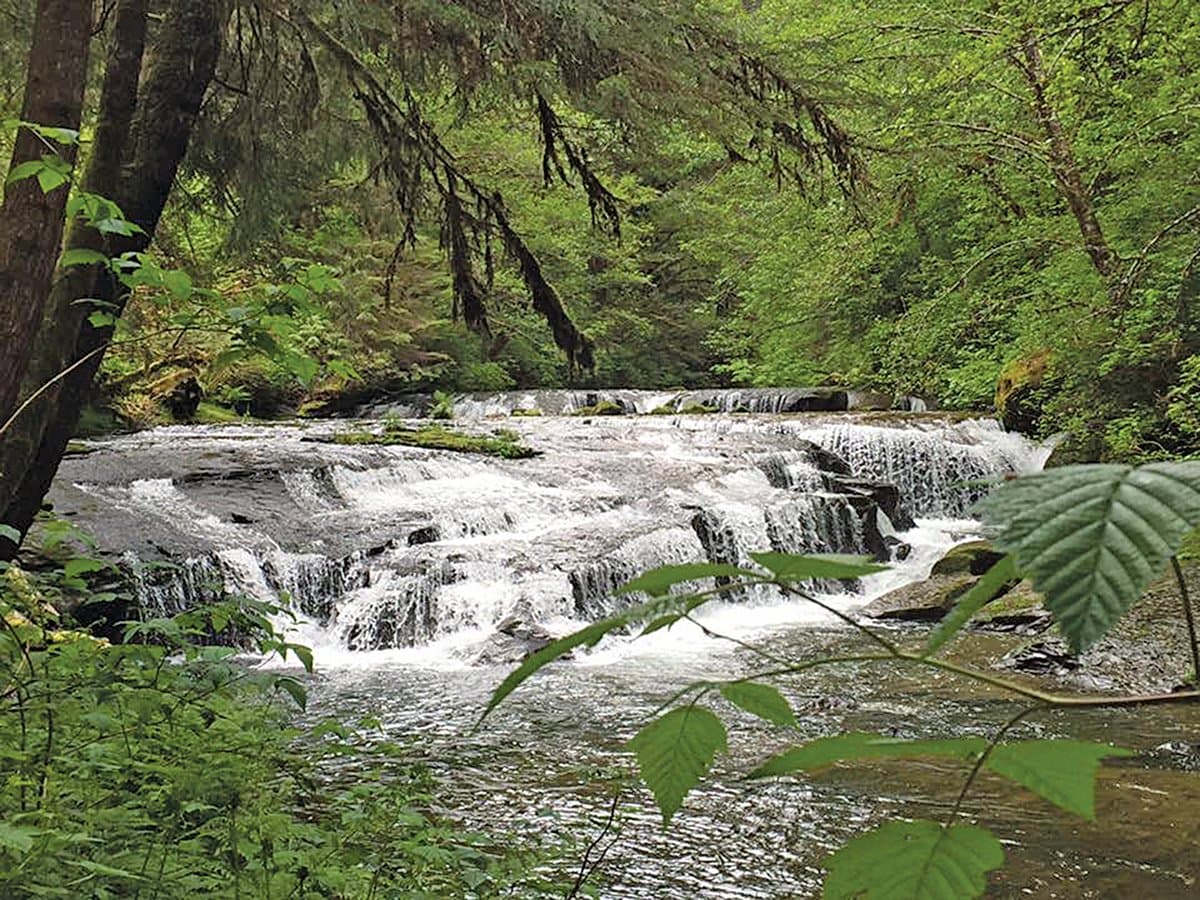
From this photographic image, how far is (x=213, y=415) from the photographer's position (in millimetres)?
17562

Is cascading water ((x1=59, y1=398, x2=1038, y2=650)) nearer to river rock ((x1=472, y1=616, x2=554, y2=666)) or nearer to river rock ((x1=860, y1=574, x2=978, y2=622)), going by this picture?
river rock ((x1=472, y1=616, x2=554, y2=666))

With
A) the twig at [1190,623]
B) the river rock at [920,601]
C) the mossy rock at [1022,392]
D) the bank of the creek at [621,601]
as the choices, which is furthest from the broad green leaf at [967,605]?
the mossy rock at [1022,392]

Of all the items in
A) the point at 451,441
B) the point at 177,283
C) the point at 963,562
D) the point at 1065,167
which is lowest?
the point at 963,562

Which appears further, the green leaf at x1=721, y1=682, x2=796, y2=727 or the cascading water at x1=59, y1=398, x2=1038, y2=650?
the cascading water at x1=59, y1=398, x2=1038, y2=650

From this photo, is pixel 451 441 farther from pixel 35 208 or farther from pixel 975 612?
pixel 975 612

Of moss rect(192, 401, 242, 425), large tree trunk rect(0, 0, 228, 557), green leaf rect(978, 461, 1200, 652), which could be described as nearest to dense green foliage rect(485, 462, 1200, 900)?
green leaf rect(978, 461, 1200, 652)

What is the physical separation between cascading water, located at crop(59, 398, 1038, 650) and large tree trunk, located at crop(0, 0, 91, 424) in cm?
472

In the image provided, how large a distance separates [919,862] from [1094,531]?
23 centimetres

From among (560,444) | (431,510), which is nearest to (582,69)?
(431,510)

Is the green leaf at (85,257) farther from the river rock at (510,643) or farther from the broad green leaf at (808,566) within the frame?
the river rock at (510,643)

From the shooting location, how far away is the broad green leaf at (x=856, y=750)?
610mm

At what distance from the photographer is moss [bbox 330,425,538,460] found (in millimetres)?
13141

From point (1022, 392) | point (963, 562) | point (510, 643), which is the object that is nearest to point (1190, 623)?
point (510, 643)

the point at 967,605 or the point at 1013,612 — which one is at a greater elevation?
the point at 967,605
